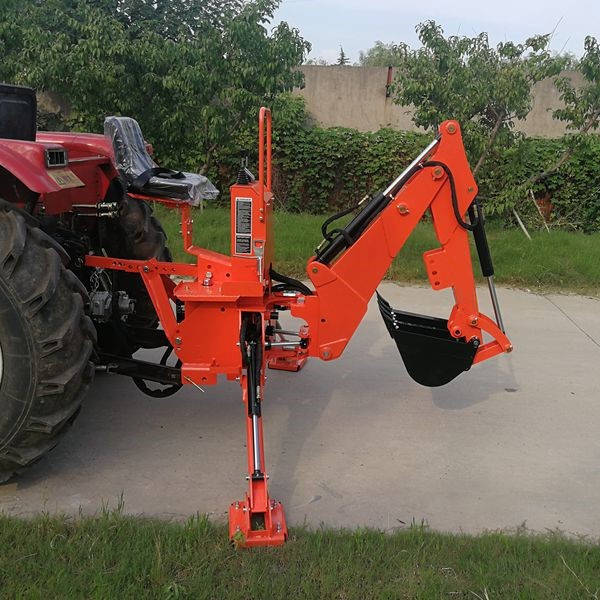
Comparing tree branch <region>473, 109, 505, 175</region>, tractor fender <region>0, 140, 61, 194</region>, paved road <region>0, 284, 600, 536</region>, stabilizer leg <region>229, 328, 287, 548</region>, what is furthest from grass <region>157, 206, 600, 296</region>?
stabilizer leg <region>229, 328, 287, 548</region>

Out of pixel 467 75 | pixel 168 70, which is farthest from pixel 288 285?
pixel 168 70

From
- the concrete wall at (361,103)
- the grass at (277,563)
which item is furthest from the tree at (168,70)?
the grass at (277,563)

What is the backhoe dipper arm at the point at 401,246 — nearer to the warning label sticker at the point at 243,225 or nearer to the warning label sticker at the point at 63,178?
the warning label sticker at the point at 243,225

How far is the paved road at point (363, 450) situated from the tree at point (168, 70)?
4.44 meters

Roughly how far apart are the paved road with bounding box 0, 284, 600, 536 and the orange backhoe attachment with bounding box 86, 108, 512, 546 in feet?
1.35

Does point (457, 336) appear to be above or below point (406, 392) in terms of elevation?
above

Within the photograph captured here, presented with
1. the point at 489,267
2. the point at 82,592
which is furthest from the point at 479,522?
the point at 82,592

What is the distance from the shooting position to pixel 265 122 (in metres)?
3.18

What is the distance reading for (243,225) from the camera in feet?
10.6

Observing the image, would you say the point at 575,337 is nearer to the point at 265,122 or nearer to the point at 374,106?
the point at 265,122

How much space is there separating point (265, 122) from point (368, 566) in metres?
1.96

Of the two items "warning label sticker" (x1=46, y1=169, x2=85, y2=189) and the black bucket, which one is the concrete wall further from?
"warning label sticker" (x1=46, y1=169, x2=85, y2=189)

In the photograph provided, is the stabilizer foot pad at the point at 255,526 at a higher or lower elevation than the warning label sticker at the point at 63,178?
lower

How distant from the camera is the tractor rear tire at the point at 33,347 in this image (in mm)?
2885
